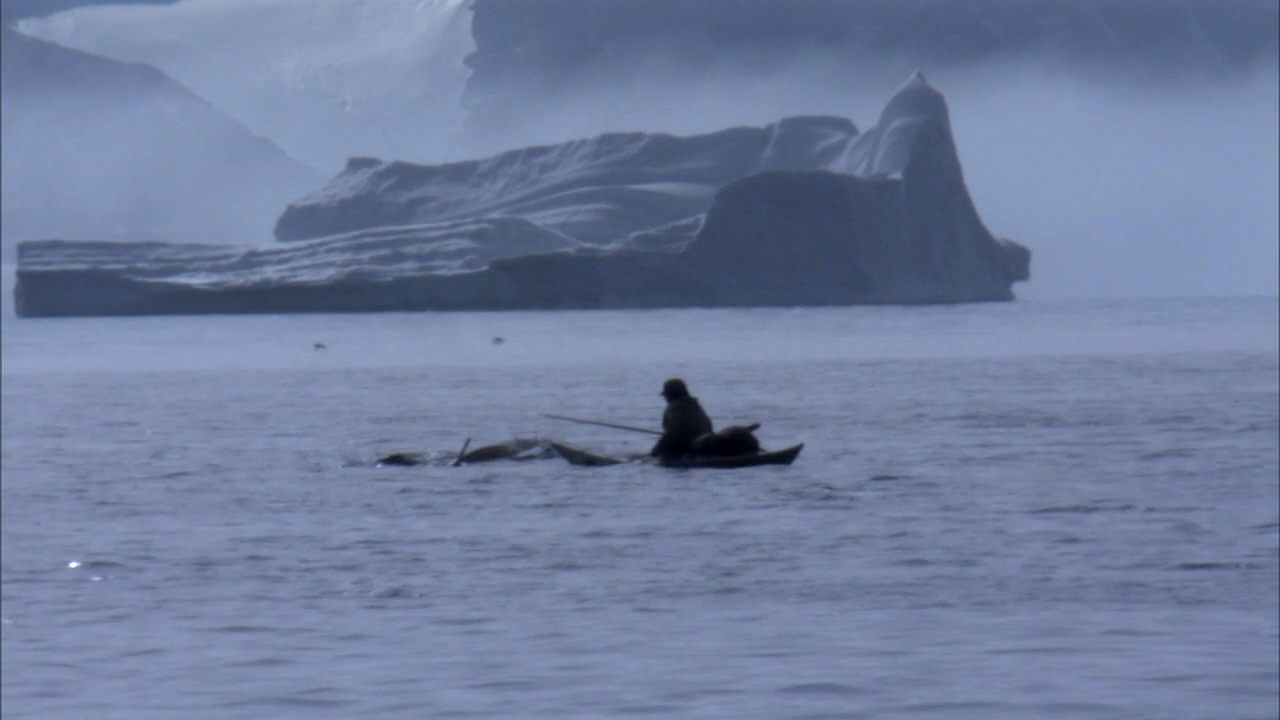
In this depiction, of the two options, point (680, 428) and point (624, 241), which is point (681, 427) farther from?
point (624, 241)

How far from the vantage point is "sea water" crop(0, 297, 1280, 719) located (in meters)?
7.62

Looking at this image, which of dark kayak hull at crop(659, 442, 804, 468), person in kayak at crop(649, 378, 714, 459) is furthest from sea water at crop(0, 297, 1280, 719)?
person in kayak at crop(649, 378, 714, 459)

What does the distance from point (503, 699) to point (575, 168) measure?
196 ft

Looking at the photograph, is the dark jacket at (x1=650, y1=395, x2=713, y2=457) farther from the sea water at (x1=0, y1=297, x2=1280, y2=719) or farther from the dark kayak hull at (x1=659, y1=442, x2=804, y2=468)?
the sea water at (x1=0, y1=297, x2=1280, y2=719)

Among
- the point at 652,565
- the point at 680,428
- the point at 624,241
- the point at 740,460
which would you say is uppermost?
the point at 624,241

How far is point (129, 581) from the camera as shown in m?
10.8

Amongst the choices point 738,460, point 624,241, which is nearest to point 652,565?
point 738,460

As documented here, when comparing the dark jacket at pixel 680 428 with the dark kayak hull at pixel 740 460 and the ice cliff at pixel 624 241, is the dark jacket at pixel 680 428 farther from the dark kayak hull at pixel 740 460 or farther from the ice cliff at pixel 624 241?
the ice cliff at pixel 624 241

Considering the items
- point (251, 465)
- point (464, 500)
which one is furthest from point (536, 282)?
point (464, 500)

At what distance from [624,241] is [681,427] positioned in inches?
1679

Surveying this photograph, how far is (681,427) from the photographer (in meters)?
16.7

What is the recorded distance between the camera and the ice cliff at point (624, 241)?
55812 millimetres

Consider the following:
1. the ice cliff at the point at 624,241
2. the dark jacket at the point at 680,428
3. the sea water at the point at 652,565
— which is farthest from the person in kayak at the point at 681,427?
the ice cliff at the point at 624,241

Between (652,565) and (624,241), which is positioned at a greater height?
(624,241)
